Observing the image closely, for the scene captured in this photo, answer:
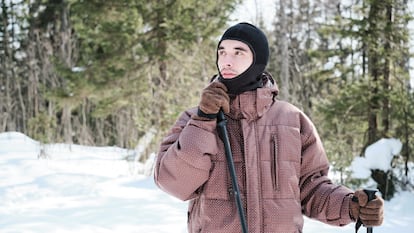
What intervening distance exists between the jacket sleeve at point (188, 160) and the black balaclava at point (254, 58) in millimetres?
186

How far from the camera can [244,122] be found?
1.69 m

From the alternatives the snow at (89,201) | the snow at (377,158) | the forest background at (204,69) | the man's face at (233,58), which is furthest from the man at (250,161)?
the forest background at (204,69)

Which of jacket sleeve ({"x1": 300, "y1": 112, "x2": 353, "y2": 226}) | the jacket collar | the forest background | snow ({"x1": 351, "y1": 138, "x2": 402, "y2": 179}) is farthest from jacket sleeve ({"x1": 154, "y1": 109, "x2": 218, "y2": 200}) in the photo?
the forest background

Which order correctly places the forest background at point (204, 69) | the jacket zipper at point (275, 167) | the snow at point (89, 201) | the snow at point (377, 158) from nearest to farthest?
the jacket zipper at point (275, 167) < the snow at point (89, 201) < the snow at point (377, 158) < the forest background at point (204, 69)

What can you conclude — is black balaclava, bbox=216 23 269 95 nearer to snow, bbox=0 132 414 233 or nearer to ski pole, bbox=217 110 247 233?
ski pole, bbox=217 110 247 233

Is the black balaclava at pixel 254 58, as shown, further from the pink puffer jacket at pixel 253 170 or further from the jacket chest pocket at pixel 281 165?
the jacket chest pocket at pixel 281 165

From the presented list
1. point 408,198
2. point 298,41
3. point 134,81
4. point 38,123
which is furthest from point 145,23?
point 298,41

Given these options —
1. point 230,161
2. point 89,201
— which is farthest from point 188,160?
point 89,201

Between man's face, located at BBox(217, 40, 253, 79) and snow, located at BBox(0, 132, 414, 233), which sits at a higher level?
man's face, located at BBox(217, 40, 253, 79)

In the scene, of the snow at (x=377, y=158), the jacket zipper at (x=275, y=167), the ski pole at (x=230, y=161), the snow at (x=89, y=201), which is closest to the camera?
the ski pole at (x=230, y=161)

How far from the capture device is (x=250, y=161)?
1.64 metres

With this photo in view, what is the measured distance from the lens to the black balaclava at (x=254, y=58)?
67.7 inches

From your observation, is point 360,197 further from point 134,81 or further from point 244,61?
point 134,81

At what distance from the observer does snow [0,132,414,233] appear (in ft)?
14.6
